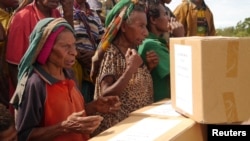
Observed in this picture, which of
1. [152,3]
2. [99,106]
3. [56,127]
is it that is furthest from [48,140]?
[152,3]

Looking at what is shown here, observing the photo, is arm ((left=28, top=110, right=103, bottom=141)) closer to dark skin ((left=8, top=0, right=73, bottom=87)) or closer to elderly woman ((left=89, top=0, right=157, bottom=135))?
elderly woman ((left=89, top=0, right=157, bottom=135))

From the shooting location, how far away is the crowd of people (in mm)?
1720

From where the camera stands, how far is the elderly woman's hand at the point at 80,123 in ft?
5.28

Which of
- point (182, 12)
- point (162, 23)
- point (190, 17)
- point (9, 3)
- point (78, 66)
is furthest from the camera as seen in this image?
point (182, 12)

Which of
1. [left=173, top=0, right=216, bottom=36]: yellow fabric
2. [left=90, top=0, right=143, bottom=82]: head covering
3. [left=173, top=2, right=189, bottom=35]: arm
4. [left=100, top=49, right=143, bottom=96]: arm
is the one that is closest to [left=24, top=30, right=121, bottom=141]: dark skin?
[left=100, top=49, right=143, bottom=96]: arm

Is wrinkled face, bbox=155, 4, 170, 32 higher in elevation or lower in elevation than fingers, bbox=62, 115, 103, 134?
higher

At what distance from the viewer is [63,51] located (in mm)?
1825

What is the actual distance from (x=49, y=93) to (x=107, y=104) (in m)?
0.29

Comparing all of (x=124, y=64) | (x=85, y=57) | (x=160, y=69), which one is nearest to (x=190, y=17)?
(x=85, y=57)

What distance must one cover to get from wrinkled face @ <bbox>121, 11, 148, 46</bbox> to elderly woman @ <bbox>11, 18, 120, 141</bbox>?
46cm

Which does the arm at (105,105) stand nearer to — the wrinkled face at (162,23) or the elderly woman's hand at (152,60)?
the elderly woman's hand at (152,60)

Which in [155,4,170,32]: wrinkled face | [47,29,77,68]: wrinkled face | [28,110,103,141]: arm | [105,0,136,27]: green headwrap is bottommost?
[28,110,103,141]: arm

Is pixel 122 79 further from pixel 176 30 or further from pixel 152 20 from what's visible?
pixel 176 30

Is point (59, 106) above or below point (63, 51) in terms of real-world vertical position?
below
